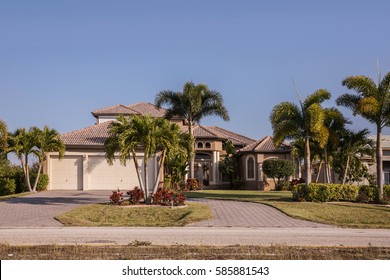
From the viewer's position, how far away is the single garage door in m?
34.6

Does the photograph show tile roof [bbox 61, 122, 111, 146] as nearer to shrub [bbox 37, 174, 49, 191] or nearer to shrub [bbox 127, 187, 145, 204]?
shrub [bbox 37, 174, 49, 191]

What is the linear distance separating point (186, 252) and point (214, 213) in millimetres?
9493

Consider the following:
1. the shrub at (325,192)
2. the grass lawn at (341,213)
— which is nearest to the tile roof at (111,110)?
the shrub at (325,192)

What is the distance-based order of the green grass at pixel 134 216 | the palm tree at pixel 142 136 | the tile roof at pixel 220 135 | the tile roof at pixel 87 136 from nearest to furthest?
the green grass at pixel 134 216 → the palm tree at pixel 142 136 → the tile roof at pixel 87 136 → the tile roof at pixel 220 135

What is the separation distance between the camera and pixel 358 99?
25.2 meters

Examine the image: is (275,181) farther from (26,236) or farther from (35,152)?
(26,236)

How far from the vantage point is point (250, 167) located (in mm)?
40375

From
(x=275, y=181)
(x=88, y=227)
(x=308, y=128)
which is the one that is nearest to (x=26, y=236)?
(x=88, y=227)

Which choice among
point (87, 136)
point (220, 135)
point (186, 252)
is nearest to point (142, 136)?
point (186, 252)

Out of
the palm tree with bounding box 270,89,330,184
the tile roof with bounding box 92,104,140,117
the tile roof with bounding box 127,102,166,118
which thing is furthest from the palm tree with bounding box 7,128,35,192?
the palm tree with bounding box 270,89,330,184

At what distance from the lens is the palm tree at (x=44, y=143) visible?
32.3 metres

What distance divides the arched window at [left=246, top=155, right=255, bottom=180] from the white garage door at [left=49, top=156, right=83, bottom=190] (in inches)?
549

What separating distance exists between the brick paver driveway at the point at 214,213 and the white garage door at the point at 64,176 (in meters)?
9.37

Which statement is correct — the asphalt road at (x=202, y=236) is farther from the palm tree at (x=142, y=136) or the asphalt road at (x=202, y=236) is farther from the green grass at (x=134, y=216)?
the palm tree at (x=142, y=136)
